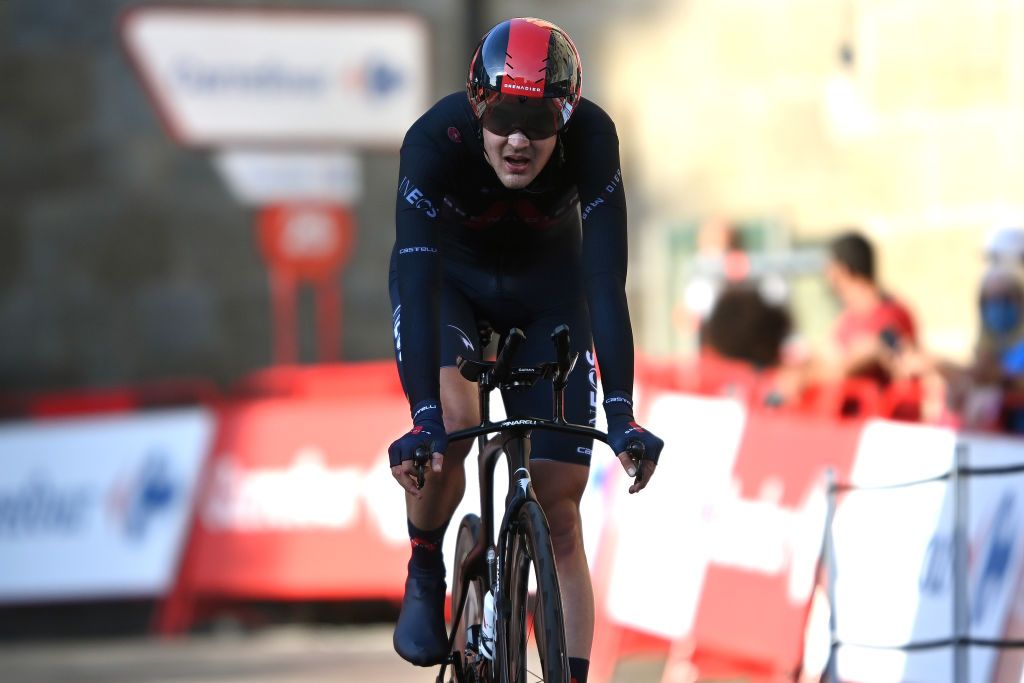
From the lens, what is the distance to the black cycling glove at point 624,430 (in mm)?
4988

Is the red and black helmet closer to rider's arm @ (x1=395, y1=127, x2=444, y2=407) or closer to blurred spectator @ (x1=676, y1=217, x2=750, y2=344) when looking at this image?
rider's arm @ (x1=395, y1=127, x2=444, y2=407)

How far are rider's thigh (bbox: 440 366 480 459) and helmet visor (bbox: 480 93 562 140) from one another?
93cm

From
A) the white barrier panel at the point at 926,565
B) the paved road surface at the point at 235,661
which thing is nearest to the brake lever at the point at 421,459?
the white barrier panel at the point at 926,565

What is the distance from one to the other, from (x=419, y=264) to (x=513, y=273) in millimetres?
511

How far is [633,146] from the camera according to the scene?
1858cm

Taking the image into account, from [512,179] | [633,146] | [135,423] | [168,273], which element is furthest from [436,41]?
[512,179]

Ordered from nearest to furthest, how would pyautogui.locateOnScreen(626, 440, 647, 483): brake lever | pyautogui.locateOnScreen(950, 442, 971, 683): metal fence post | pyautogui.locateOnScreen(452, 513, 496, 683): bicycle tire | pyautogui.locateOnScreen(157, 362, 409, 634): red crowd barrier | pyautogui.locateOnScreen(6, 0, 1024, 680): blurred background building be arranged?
1. pyautogui.locateOnScreen(626, 440, 647, 483): brake lever
2. pyautogui.locateOnScreen(452, 513, 496, 683): bicycle tire
3. pyautogui.locateOnScreen(950, 442, 971, 683): metal fence post
4. pyautogui.locateOnScreen(157, 362, 409, 634): red crowd barrier
5. pyautogui.locateOnScreen(6, 0, 1024, 680): blurred background building

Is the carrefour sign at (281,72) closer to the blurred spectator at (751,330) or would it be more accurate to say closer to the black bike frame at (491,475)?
the blurred spectator at (751,330)

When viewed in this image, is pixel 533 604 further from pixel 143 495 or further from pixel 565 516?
pixel 143 495

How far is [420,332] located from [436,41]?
1378cm

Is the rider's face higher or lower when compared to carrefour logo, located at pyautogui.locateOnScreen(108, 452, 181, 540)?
higher

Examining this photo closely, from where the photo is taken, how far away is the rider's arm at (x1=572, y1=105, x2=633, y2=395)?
5199mm

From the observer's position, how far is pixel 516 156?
16.9 feet

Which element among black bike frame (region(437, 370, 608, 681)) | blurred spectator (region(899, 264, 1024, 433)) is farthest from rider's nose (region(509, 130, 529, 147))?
blurred spectator (region(899, 264, 1024, 433))
